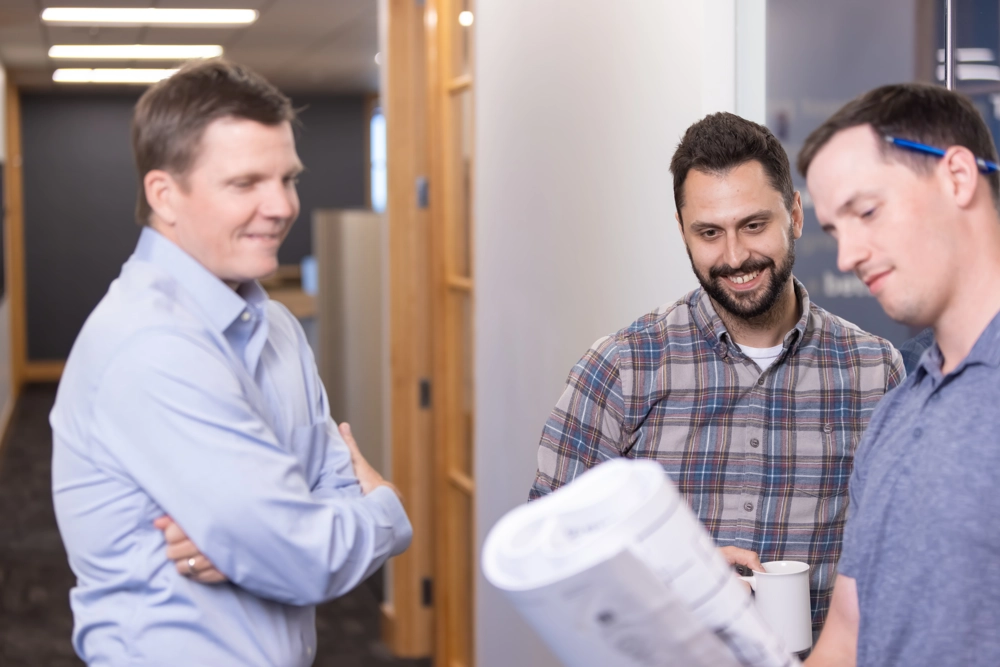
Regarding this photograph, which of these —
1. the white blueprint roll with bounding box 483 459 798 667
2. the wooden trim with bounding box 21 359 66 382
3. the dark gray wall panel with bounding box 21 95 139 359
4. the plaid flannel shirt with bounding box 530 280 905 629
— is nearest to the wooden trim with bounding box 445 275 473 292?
Result: the plaid flannel shirt with bounding box 530 280 905 629

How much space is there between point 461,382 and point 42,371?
9.78 metres

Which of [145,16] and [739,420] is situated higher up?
[145,16]

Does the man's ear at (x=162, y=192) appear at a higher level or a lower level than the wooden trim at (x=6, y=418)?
higher

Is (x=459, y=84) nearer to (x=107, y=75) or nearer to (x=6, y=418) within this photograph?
(x=6, y=418)

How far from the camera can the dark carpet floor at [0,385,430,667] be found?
423cm

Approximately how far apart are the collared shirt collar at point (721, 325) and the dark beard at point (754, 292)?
54 millimetres

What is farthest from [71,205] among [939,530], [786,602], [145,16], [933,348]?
[939,530]

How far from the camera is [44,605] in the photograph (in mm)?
4879

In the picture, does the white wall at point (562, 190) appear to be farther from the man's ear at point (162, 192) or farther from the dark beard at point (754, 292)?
the man's ear at point (162, 192)

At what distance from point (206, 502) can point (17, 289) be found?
11.6m

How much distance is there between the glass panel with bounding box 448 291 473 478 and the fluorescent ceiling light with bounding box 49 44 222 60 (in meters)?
5.63

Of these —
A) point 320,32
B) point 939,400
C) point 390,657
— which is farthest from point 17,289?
point 939,400

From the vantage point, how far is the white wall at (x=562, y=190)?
2.13 m

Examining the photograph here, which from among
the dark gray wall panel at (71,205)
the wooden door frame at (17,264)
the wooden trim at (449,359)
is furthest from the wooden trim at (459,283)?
the wooden door frame at (17,264)
